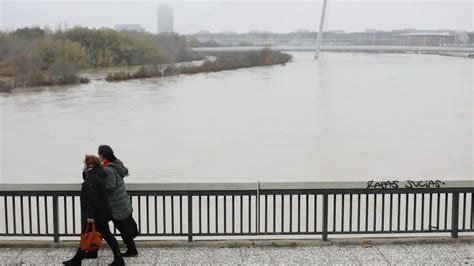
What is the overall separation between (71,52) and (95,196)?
53828mm

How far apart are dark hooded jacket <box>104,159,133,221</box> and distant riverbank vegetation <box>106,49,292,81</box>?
137 ft

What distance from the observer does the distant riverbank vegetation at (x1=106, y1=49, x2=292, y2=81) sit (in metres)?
49.4

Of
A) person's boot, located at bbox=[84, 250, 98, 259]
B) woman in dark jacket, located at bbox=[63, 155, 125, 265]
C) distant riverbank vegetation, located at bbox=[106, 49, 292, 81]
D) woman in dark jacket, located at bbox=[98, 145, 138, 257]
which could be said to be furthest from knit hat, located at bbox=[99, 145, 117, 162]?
distant riverbank vegetation, located at bbox=[106, 49, 292, 81]

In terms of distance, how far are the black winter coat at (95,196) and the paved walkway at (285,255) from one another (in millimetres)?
437

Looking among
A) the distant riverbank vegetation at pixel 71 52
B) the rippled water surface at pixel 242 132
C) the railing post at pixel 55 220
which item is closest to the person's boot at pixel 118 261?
the railing post at pixel 55 220

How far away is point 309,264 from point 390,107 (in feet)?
81.3

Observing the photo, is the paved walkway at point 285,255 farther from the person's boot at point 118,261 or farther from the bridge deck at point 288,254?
the person's boot at point 118,261

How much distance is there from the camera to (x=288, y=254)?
5137mm

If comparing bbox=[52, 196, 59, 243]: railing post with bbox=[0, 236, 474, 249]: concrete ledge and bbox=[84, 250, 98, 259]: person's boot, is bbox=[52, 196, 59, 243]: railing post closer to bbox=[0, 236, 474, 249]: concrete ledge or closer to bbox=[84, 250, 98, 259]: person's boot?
bbox=[0, 236, 474, 249]: concrete ledge

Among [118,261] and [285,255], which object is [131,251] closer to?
[118,261]

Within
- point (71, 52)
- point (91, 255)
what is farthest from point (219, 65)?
point (91, 255)

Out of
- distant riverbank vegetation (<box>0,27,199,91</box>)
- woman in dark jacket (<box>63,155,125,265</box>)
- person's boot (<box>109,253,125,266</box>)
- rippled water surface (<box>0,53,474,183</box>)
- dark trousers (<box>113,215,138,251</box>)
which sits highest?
distant riverbank vegetation (<box>0,27,199,91</box>)

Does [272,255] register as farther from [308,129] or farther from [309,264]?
[308,129]

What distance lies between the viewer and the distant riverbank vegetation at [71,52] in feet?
149
